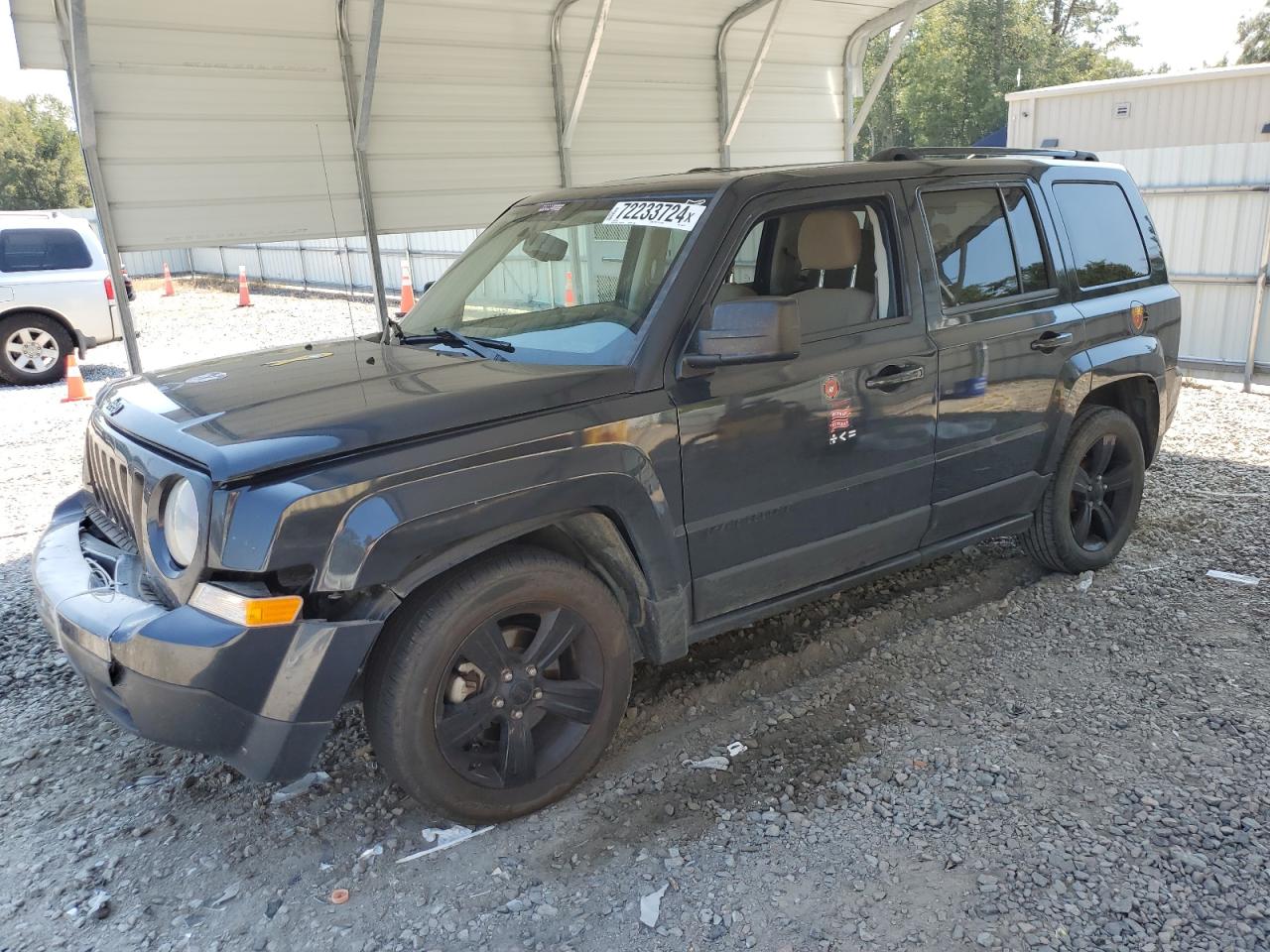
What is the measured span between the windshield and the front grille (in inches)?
46.0

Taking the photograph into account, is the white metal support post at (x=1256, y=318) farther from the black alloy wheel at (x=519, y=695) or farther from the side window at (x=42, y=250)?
the side window at (x=42, y=250)

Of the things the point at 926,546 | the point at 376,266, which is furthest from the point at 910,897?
the point at 376,266

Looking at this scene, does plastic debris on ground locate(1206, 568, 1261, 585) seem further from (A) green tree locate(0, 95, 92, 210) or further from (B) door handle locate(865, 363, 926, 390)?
(A) green tree locate(0, 95, 92, 210)

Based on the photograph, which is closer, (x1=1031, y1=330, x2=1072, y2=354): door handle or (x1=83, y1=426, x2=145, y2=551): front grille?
(x1=83, y1=426, x2=145, y2=551): front grille

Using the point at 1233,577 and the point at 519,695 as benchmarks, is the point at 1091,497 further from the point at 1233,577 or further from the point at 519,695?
the point at 519,695

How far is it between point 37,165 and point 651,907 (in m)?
52.4

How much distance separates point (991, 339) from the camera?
401 cm

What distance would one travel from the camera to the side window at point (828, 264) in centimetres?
354

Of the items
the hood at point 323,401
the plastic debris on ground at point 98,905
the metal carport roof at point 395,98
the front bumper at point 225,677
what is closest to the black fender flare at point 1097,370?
the hood at point 323,401

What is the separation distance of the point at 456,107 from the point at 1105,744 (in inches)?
251

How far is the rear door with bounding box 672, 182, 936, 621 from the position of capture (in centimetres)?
327

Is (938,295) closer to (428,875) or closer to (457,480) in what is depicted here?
(457,480)

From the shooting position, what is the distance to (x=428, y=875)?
2.85m

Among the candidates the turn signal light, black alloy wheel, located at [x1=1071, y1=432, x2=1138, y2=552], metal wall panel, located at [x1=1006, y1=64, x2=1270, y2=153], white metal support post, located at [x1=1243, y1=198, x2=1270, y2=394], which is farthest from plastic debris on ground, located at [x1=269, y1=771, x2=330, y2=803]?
metal wall panel, located at [x1=1006, y1=64, x2=1270, y2=153]
